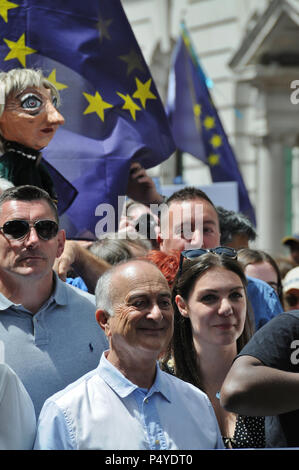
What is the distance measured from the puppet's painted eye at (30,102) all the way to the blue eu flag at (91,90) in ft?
3.26

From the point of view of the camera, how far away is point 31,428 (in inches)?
111

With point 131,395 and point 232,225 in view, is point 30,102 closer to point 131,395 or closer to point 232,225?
point 131,395

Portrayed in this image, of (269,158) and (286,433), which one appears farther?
(269,158)

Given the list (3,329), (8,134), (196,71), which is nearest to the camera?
(3,329)

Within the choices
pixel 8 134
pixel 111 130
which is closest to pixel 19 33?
pixel 111 130

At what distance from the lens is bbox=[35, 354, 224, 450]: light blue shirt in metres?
2.78

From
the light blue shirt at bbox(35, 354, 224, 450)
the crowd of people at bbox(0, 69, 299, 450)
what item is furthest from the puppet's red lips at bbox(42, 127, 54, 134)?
the light blue shirt at bbox(35, 354, 224, 450)

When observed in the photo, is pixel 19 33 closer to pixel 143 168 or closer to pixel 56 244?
pixel 143 168

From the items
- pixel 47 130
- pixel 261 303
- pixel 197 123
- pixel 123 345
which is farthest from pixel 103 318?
pixel 197 123

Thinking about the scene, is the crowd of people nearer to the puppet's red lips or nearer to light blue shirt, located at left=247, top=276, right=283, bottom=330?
the puppet's red lips

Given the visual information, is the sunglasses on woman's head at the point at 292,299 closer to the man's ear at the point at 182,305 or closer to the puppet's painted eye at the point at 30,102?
the man's ear at the point at 182,305

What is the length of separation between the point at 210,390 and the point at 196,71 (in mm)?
5972

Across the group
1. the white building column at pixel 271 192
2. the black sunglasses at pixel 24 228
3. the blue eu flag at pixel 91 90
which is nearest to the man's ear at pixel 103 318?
the black sunglasses at pixel 24 228
